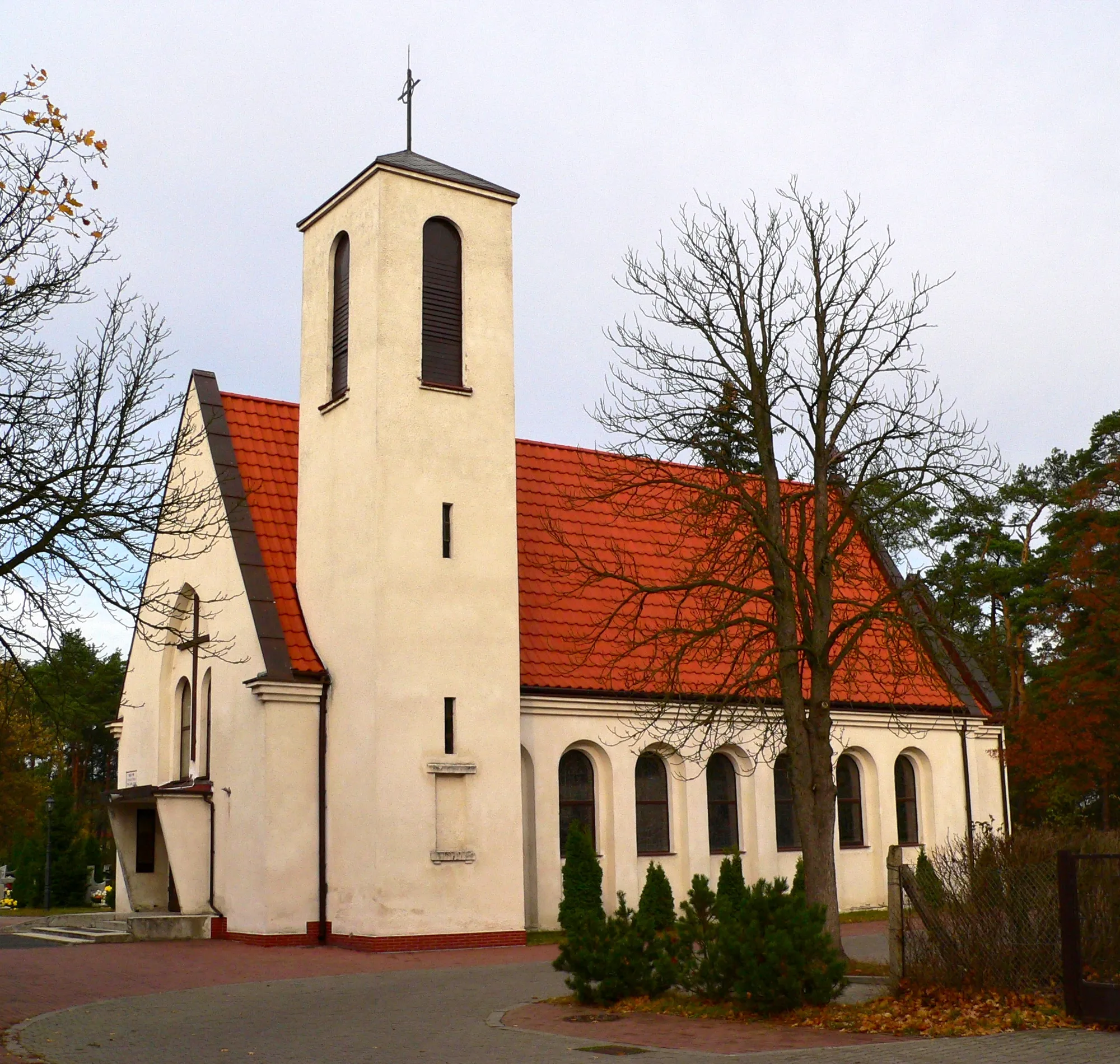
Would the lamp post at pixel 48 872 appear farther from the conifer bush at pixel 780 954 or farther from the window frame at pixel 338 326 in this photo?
the conifer bush at pixel 780 954

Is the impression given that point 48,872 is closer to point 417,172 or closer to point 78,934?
point 78,934

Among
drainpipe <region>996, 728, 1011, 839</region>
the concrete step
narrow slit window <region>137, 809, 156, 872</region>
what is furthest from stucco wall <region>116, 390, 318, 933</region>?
drainpipe <region>996, 728, 1011, 839</region>

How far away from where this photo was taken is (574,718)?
2552 centimetres

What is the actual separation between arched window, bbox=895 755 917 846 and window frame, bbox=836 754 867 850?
1021 mm

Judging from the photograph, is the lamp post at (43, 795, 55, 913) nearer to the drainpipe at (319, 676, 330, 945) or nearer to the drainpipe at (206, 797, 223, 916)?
the drainpipe at (206, 797, 223, 916)

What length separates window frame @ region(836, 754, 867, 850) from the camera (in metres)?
29.6

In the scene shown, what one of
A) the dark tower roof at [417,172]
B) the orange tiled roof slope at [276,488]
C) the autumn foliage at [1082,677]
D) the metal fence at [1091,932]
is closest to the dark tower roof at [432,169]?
the dark tower roof at [417,172]

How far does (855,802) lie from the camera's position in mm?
29938

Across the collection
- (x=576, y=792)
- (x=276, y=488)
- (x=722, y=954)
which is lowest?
(x=722, y=954)

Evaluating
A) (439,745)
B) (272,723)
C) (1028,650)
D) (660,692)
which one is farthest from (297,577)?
(1028,650)

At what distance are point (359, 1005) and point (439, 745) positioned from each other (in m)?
7.95

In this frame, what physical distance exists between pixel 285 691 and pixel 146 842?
6.56 meters

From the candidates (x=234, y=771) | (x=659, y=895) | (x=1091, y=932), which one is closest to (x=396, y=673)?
(x=234, y=771)

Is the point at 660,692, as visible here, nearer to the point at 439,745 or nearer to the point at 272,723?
the point at 439,745
